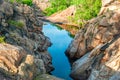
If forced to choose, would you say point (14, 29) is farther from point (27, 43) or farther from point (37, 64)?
point (37, 64)

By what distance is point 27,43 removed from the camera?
127 feet

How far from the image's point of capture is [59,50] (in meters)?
60.3

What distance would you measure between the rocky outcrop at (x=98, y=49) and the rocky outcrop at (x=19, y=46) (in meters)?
5.83

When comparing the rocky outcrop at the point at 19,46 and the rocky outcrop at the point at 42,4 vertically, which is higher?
the rocky outcrop at the point at 19,46

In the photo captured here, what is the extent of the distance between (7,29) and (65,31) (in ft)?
147

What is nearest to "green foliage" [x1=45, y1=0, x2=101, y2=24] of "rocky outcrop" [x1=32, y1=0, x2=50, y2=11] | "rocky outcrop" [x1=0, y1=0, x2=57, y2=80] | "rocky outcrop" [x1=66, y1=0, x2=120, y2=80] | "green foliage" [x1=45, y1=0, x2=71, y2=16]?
"rocky outcrop" [x1=66, y1=0, x2=120, y2=80]

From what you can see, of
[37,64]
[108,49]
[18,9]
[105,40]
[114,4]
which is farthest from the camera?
[114,4]

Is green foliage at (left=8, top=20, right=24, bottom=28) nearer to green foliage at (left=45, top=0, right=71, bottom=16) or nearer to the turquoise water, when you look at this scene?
the turquoise water

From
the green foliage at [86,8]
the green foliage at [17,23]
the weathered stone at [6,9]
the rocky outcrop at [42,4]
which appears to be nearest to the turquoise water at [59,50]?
the green foliage at [86,8]

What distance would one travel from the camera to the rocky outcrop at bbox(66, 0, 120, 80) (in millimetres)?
36000

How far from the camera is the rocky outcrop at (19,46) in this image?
81.7 feet

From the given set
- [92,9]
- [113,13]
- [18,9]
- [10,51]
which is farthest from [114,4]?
[10,51]

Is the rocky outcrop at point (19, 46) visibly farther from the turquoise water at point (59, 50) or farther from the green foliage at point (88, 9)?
the green foliage at point (88, 9)

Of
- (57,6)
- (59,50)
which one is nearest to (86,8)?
(59,50)
